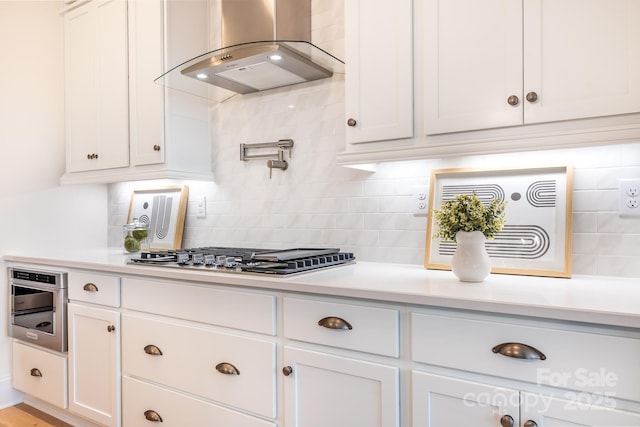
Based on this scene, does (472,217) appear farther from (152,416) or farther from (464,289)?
(152,416)

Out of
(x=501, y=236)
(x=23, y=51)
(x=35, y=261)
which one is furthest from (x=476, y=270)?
(x=23, y=51)

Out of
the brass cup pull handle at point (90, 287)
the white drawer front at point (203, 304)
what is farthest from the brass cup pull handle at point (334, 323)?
the brass cup pull handle at point (90, 287)

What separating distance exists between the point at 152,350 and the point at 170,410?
26 centimetres

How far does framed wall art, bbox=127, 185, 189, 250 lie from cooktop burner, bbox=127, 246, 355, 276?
2.09ft

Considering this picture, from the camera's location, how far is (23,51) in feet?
8.95

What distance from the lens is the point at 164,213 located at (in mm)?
2768

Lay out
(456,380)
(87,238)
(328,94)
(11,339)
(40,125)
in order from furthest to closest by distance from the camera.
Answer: (87,238) → (40,125) → (11,339) → (328,94) → (456,380)

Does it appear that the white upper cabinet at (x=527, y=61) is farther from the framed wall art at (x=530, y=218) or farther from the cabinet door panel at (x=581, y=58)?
the framed wall art at (x=530, y=218)

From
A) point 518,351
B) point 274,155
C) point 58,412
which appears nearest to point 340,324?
point 518,351

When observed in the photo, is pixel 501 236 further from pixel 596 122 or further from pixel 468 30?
pixel 468 30

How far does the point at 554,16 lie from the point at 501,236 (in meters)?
0.79

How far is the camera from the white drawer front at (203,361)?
1.55 m

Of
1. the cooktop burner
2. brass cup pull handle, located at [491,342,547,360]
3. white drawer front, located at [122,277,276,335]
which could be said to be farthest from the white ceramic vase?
white drawer front, located at [122,277,276,335]

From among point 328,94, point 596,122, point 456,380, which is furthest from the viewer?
point 328,94
